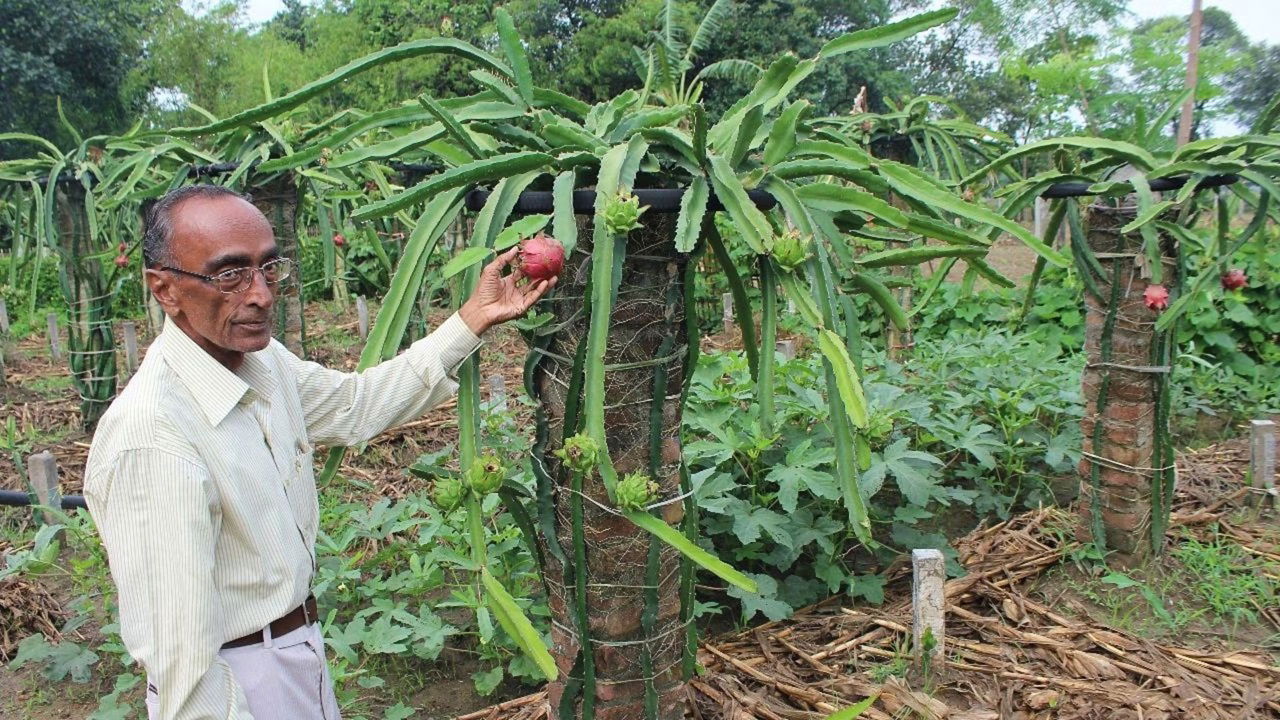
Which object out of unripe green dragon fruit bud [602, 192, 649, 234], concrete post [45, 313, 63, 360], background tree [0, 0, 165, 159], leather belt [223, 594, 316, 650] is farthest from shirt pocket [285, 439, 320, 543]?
background tree [0, 0, 165, 159]

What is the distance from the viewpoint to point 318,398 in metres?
1.87

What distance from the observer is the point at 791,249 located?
4.50 ft

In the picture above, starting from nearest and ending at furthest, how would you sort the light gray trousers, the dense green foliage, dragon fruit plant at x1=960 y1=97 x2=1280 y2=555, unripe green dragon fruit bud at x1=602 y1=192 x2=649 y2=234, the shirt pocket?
unripe green dragon fruit bud at x1=602 y1=192 x2=649 y2=234 < the light gray trousers < the shirt pocket < dragon fruit plant at x1=960 y1=97 x2=1280 y2=555 < the dense green foliage

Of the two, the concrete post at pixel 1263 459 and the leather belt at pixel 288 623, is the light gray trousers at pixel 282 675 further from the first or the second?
the concrete post at pixel 1263 459

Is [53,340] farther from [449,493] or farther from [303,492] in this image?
[449,493]

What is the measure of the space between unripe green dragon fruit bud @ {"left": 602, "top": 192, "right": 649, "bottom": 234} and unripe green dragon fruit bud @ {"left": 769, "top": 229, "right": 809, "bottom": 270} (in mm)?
224

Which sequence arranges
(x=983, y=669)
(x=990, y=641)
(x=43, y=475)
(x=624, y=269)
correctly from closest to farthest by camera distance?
(x=624, y=269), (x=983, y=669), (x=990, y=641), (x=43, y=475)

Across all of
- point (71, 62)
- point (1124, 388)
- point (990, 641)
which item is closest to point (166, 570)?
point (990, 641)

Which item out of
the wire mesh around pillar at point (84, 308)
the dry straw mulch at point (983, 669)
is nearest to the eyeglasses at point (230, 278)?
the dry straw mulch at point (983, 669)

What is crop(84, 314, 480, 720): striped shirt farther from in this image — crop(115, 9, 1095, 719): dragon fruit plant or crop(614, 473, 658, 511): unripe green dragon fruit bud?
crop(614, 473, 658, 511): unripe green dragon fruit bud

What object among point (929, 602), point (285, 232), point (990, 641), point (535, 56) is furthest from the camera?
point (535, 56)

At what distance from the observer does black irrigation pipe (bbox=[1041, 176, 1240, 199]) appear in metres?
2.66

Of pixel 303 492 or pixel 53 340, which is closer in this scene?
pixel 303 492

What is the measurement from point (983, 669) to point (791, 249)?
5.71 feet
